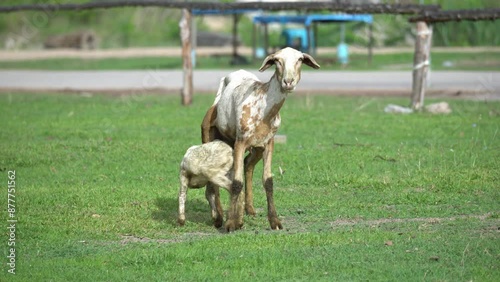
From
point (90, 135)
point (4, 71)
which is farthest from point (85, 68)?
point (90, 135)

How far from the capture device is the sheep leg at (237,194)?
30.3 feet

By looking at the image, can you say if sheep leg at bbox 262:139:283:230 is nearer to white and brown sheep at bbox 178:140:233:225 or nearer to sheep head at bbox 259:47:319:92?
white and brown sheep at bbox 178:140:233:225

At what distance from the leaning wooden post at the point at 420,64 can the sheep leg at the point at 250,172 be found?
10241 millimetres

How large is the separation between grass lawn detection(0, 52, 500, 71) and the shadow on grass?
2299 centimetres

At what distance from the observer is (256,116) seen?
9.19m

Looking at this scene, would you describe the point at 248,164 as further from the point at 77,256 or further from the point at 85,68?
the point at 85,68

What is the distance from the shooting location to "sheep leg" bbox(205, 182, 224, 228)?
966cm

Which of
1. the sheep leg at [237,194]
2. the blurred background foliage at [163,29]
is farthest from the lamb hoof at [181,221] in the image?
the blurred background foliage at [163,29]

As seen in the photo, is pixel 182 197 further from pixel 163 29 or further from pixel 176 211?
pixel 163 29

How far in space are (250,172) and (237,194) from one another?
0.76 m

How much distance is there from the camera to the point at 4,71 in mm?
33781

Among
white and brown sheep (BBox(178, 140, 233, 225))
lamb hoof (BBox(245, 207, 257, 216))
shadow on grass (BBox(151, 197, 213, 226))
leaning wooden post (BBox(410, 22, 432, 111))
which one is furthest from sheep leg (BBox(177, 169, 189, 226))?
leaning wooden post (BBox(410, 22, 432, 111))

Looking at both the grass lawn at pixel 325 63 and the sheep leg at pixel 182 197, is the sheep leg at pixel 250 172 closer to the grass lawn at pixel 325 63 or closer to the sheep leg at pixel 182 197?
the sheep leg at pixel 182 197

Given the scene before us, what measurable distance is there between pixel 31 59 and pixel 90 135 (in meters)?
25.3
